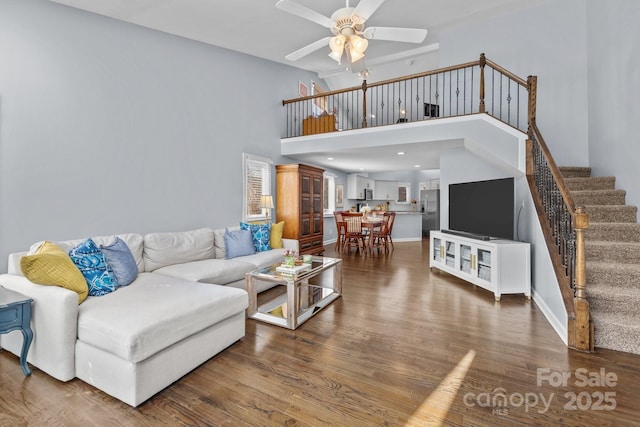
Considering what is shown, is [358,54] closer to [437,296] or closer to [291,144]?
[437,296]

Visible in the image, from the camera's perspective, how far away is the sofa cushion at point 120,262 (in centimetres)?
258

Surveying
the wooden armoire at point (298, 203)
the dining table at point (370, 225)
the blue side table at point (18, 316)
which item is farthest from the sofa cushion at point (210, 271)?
the dining table at point (370, 225)

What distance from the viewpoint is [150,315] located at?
1.82m

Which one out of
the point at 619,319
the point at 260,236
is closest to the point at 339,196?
the point at 260,236

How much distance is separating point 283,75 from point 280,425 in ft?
20.4

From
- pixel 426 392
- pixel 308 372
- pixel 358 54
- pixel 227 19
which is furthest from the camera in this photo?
pixel 227 19

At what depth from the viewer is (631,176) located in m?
3.33

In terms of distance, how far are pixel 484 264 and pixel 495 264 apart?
0.94 feet

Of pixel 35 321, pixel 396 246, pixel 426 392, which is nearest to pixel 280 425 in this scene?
pixel 426 392

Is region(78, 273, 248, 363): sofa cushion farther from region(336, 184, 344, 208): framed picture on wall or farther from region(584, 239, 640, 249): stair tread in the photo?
region(336, 184, 344, 208): framed picture on wall

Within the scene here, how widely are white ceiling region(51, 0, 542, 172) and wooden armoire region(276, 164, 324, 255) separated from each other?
1266 millimetres

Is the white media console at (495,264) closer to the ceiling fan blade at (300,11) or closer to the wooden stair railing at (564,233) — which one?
the wooden stair railing at (564,233)

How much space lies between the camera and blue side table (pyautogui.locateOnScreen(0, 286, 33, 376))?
5.95ft

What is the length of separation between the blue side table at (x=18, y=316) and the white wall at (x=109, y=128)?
1.00 meters
